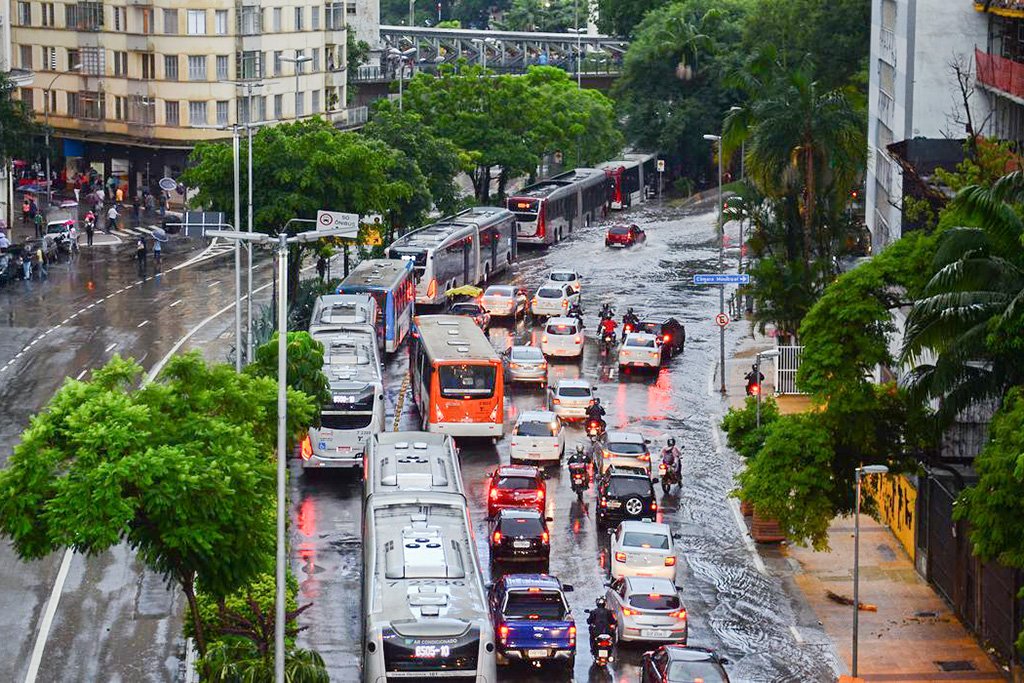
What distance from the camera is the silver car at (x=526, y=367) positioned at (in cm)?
7588

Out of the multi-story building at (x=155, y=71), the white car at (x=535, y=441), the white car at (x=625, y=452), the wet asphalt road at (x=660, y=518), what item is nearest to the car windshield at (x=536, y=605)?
the wet asphalt road at (x=660, y=518)

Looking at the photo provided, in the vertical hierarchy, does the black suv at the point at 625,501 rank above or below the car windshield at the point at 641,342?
below

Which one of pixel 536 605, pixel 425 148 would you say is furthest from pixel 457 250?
pixel 536 605

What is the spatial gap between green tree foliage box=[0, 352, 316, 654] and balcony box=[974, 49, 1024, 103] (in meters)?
29.0

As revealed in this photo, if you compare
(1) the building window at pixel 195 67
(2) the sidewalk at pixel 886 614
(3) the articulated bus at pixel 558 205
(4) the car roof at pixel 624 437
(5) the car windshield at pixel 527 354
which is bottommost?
(2) the sidewalk at pixel 886 614

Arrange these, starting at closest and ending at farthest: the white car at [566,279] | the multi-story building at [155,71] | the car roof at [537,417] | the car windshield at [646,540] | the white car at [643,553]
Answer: the white car at [643,553], the car windshield at [646,540], the car roof at [537,417], the white car at [566,279], the multi-story building at [155,71]

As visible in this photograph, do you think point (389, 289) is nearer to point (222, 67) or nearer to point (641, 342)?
point (641, 342)

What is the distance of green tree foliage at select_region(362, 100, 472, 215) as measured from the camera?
351 feet

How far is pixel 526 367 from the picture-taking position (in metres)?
75.9

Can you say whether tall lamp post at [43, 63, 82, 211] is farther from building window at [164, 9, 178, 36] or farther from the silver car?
the silver car

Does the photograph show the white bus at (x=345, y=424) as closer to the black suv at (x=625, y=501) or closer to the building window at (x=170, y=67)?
the black suv at (x=625, y=501)

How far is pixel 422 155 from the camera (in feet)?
353

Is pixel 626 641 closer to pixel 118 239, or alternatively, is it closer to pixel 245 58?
pixel 118 239

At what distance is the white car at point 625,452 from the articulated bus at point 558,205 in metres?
49.3
